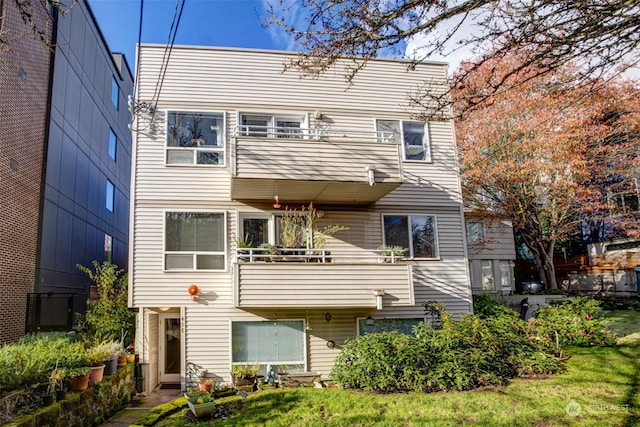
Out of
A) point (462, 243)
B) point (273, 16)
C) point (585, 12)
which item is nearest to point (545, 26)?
point (585, 12)

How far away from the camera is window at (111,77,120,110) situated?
73.4 feet

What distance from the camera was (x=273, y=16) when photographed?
4.99m

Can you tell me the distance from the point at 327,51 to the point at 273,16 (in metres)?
0.73

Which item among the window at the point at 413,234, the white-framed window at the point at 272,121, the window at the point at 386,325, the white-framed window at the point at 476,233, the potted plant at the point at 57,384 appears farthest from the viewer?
the white-framed window at the point at 476,233

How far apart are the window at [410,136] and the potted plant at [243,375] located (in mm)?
6941

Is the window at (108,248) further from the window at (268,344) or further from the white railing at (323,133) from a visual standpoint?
the window at (268,344)

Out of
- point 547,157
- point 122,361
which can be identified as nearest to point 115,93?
point 122,361

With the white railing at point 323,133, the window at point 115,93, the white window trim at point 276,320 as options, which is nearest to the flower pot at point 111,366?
the white window trim at point 276,320

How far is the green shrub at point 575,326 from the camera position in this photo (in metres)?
10.9

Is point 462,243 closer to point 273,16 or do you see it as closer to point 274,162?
point 274,162

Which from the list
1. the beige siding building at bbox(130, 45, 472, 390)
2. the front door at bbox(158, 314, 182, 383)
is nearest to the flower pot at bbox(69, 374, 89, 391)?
the beige siding building at bbox(130, 45, 472, 390)

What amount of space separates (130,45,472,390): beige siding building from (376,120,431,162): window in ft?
0.10

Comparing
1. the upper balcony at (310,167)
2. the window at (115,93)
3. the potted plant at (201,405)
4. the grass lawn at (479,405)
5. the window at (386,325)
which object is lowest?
the grass lawn at (479,405)

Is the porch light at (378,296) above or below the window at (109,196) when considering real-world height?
below
